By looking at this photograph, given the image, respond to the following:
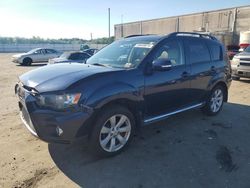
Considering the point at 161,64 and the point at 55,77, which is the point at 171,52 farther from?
the point at 55,77

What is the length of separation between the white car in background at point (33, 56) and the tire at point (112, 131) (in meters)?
18.0

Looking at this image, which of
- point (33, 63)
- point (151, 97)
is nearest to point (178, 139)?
point (151, 97)

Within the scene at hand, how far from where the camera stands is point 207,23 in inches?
1283

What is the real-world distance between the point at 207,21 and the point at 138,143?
32.5 metres

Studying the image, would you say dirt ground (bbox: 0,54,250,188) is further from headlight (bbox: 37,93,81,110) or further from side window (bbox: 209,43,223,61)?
side window (bbox: 209,43,223,61)

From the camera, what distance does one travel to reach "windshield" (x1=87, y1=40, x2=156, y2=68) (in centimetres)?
399

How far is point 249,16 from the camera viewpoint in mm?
27234

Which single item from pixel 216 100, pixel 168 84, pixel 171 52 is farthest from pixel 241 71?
pixel 168 84

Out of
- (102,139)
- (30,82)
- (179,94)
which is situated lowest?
(102,139)

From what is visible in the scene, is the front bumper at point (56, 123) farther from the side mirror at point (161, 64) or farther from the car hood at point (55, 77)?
the side mirror at point (161, 64)

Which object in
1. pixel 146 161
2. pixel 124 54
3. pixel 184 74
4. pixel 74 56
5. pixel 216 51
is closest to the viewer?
pixel 146 161

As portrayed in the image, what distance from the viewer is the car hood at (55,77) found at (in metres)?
3.12

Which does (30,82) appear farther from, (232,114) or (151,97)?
(232,114)

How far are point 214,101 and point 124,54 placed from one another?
109 inches
